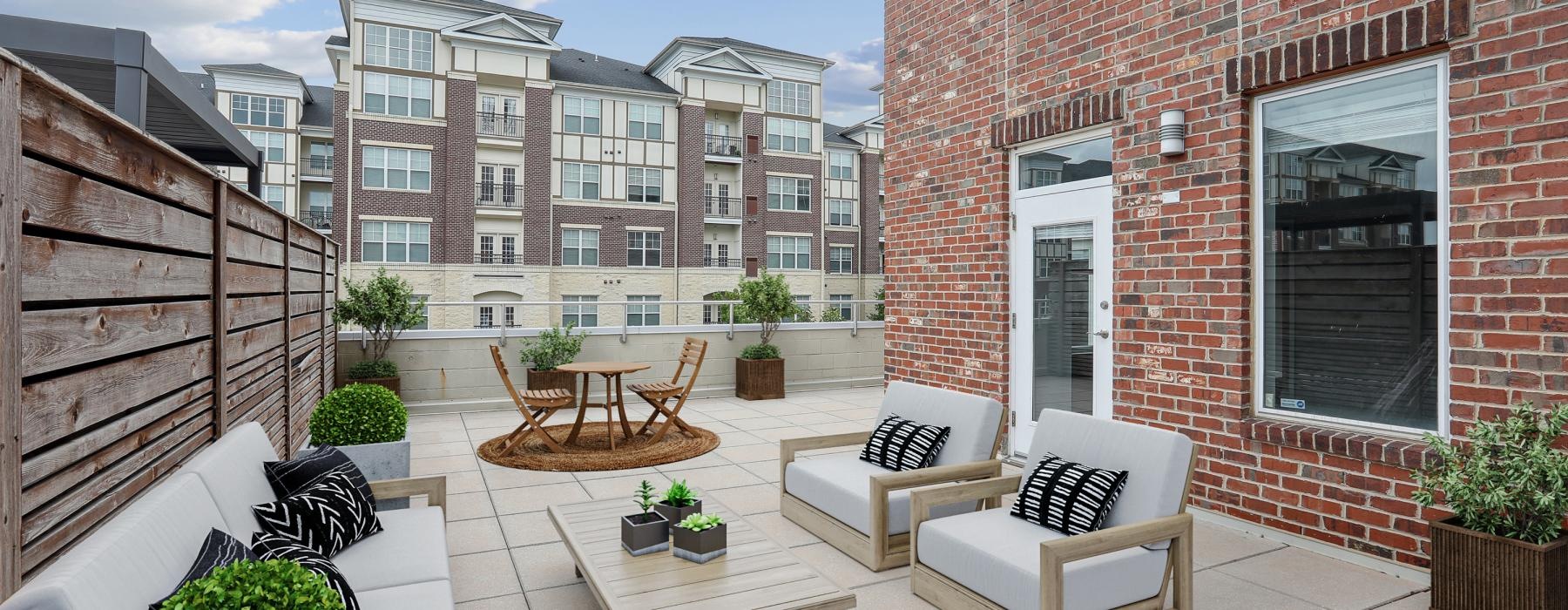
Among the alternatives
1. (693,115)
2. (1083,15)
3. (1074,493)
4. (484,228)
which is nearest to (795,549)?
(1074,493)

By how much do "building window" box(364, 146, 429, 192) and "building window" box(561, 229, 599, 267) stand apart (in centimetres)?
349

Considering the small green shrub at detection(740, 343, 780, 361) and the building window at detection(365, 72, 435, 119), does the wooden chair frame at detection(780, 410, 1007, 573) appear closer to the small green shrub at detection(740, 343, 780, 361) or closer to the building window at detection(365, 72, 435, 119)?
the small green shrub at detection(740, 343, 780, 361)

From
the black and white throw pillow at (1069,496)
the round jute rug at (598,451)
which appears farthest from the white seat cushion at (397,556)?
the round jute rug at (598,451)

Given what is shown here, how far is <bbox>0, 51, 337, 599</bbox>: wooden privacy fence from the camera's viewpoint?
1.43m

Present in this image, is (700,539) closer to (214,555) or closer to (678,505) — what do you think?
(678,505)

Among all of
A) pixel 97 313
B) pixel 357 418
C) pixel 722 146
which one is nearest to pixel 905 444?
pixel 357 418

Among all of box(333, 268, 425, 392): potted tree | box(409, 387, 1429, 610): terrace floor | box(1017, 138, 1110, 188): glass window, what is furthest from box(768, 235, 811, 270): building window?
box(1017, 138, 1110, 188): glass window

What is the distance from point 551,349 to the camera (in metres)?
7.78

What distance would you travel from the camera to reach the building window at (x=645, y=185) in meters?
21.3

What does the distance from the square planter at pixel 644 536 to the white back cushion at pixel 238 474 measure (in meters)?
1.11

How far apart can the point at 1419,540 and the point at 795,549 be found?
8.29ft

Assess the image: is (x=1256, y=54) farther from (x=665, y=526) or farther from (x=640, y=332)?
(x=640, y=332)

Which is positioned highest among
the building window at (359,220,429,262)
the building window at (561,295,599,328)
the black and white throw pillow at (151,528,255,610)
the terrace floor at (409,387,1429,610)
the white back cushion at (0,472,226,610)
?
the building window at (359,220,429,262)

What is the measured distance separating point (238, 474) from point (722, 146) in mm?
21028
